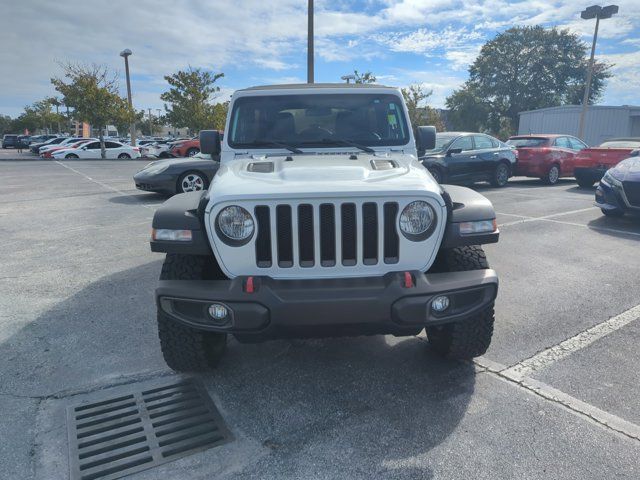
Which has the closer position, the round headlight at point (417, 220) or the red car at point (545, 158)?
the round headlight at point (417, 220)

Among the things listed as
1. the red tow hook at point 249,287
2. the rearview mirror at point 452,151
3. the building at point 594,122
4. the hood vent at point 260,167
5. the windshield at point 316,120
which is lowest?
the red tow hook at point 249,287

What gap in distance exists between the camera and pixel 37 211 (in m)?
9.09

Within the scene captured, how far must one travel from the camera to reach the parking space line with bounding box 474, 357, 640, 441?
97.7 inches

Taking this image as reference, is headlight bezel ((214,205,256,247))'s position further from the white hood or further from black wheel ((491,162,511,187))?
black wheel ((491,162,511,187))

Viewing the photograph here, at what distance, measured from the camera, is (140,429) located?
2.56 m

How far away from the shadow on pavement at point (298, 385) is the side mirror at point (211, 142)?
59.8 inches

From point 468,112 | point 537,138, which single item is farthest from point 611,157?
point 468,112

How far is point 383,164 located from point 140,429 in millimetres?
2166

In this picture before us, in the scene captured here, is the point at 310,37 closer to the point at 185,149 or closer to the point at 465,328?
the point at 185,149

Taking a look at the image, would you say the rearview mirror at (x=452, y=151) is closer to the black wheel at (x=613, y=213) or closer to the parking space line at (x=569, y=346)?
the black wheel at (x=613, y=213)

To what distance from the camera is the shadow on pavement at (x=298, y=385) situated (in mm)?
2295

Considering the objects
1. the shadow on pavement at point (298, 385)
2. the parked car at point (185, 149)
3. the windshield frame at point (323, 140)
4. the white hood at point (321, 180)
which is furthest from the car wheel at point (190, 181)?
the parked car at point (185, 149)

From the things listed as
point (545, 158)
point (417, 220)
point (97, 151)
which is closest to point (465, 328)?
point (417, 220)

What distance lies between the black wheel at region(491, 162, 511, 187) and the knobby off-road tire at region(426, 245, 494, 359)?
10275 mm
